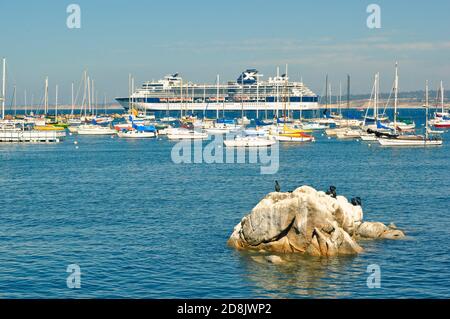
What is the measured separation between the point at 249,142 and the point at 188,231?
5740 cm

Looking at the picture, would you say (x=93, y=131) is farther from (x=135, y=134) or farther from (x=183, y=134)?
(x=183, y=134)

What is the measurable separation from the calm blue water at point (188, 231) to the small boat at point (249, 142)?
2145 centimetres

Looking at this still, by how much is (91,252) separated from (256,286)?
301 inches

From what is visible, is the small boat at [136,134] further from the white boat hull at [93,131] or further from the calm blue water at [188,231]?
the calm blue water at [188,231]

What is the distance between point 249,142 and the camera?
8656cm

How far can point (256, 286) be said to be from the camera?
20344mm

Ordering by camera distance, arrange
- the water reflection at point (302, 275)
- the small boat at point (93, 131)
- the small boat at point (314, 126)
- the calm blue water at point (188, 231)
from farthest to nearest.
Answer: the small boat at point (314, 126), the small boat at point (93, 131), the calm blue water at point (188, 231), the water reflection at point (302, 275)

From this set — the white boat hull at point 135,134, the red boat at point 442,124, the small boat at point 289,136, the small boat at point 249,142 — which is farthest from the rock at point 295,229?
the red boat at point 442,124

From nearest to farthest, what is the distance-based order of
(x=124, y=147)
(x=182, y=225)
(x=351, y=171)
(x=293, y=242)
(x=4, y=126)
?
(x=293, y=242) → (x=182, y=225) → (x=351, y=171) → (x=124, y=147) → (x=4, y=126)

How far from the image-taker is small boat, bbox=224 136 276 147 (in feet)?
283

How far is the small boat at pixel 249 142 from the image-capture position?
86188 mm

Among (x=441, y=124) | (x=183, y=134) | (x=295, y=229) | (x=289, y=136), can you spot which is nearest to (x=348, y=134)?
(x=289, y=136)
